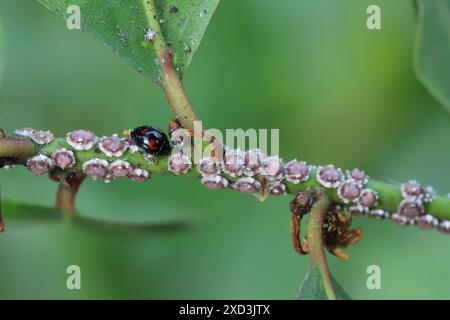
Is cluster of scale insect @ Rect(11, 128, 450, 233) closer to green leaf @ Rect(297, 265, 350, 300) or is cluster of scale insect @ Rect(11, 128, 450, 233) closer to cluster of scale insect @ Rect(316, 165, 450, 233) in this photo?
cluster of scale insect @ Rect(316, 165, 450, 233)

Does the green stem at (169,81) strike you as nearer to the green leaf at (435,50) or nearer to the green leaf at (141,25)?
the green leaf at (141,25)

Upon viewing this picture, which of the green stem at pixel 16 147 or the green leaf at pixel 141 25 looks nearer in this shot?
the green stem at pixel 16 147

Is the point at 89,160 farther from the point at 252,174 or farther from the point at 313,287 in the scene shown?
the point at 313,287

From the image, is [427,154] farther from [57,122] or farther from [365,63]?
[57,122]
